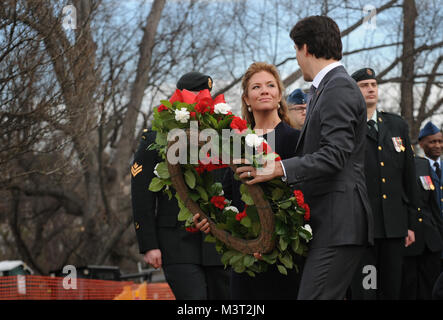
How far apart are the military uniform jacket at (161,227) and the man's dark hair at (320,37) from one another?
1.77 m

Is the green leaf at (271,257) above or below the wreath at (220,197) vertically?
below

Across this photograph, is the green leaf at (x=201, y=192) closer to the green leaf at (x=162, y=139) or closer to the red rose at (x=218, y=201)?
the red rose at (x=218, y=201)

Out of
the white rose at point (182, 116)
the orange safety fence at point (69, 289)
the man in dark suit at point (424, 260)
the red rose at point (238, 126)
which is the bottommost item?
the orange safety fence at point (69, 289)

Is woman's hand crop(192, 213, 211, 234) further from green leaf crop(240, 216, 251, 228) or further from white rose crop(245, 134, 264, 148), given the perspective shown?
white rose crop(245, 134, 264, 148)

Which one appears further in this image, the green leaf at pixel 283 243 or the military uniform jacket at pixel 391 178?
the military uniform jacket at pixel 391 178

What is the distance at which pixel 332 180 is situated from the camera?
3.47 meters

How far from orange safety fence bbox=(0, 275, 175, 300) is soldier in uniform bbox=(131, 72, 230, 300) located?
204 inches

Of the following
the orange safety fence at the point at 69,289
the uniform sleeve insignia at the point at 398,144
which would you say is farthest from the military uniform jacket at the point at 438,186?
the orange safety fence at the point at 69,289

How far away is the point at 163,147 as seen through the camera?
379cm

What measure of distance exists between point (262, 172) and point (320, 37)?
0.87 m

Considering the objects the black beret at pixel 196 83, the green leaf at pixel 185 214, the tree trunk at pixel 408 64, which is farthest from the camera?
the tree trunk at pixel 408 64

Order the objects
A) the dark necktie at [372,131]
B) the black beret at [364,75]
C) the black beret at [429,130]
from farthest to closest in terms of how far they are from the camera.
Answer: the black beret at [429,130] < the black beret at [364,75] < the dark necktie at [372,131]

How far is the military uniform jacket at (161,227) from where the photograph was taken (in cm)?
499

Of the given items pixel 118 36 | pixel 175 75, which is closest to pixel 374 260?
pixel 118 36
